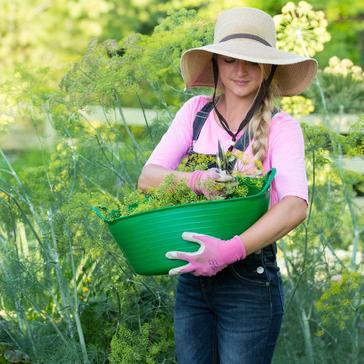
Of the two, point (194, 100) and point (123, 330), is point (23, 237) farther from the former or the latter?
point (194, 100)

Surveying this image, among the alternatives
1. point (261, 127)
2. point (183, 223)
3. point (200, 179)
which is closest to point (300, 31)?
point (261, 127)

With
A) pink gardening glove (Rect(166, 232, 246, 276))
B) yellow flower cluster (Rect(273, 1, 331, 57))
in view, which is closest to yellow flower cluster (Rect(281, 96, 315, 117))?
yellow flower cluster (Rect(273, 1, 331, 57))

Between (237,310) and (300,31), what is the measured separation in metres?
2.54

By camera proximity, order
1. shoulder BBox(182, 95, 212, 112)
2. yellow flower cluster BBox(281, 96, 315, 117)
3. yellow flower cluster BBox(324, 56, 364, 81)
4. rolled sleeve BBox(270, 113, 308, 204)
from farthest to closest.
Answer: yellow flower cluster BBox(281, 96, 315, 117) → yellow flower cluster BBox(324, 56, 364, 81) → shoulder BBox(182, 95, 212, 112) → rolled sleeve BBox(270, 113, 308, 204)

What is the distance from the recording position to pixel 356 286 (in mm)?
4117

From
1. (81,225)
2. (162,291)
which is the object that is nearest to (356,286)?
(162,291)

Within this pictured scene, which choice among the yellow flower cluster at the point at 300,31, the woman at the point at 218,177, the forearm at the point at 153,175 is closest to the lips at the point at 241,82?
the woman at the point at 218,177

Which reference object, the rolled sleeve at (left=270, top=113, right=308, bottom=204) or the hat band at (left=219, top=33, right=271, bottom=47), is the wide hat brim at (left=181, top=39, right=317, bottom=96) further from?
the rolled sleeve at (left=270, top=113, right=308, bottom=204)

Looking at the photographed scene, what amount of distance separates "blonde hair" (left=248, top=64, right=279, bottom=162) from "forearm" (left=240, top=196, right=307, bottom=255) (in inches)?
7.0

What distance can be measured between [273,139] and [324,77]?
3.47 m

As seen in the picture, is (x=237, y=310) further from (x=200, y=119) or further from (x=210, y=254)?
(x=200, y=119)

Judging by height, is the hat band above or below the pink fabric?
above

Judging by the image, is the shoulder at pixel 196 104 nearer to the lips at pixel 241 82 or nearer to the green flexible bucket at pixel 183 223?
the lips at pixel 241 82

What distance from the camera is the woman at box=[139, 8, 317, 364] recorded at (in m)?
2.81
